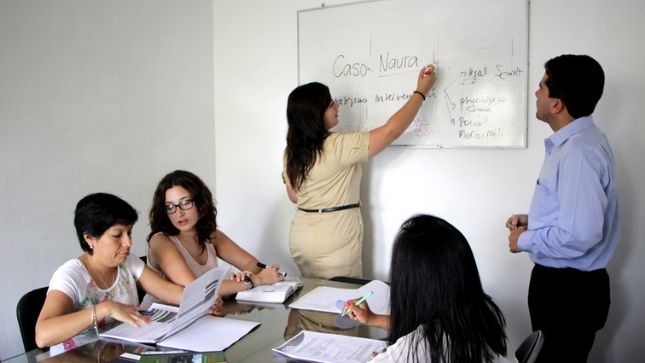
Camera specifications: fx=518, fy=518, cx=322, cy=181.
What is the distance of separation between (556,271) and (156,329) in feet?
4.76

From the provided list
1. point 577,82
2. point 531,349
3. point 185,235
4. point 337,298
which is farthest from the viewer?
point 185,235

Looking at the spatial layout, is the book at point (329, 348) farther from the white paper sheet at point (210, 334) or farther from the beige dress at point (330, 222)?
the beige dress at point (330, 222)

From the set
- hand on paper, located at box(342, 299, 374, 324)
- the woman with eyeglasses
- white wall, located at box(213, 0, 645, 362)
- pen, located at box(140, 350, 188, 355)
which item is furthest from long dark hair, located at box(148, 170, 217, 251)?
white wall, located at box(213, 0, 645, 362)

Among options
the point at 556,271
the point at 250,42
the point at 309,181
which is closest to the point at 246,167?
the point at 250,42

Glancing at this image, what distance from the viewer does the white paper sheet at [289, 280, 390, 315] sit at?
6.19ft

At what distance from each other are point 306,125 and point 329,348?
1265mm

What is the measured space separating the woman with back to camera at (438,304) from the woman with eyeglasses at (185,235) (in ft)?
3.42

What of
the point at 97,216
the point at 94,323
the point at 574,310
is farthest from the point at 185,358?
the point at 574,310

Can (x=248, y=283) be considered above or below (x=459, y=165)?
below

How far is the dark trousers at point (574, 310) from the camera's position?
1896 millimetres

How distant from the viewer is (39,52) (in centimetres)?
244

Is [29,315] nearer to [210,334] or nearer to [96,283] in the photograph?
[96,283]

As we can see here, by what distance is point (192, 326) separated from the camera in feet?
5.58

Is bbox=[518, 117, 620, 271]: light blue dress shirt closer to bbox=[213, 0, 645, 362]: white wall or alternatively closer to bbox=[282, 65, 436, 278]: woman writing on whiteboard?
bbox=[213, 0, 645, 362]: white wall
